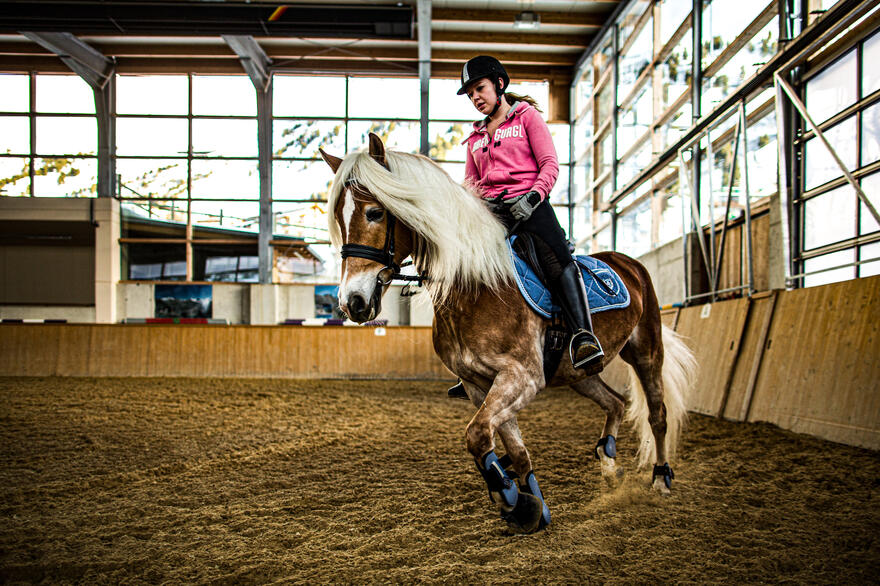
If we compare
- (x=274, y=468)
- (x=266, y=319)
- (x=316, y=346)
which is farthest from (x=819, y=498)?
(x=266, y=319)

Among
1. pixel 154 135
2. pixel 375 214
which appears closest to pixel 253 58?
pixel 154 135

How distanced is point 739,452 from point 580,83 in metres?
17.7

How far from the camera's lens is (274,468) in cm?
470

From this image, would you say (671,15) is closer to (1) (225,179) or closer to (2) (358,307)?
(2) (358,307)

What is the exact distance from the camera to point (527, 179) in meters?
3.41

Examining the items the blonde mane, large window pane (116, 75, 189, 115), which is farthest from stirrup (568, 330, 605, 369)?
large window pane (116, 75, 189, 115)

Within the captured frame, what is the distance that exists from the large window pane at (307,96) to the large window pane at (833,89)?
16.1 metres

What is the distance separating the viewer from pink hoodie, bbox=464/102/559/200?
3.31 m

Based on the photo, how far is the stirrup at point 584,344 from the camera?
317 centimetres

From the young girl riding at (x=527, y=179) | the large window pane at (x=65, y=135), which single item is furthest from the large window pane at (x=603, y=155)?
the large window pane at (x=65, y=135)

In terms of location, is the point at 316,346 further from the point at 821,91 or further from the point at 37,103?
the point at 37,103

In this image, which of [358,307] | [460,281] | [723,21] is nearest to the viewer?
[358,307]

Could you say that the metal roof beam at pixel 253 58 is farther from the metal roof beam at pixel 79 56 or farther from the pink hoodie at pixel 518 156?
the pink hoodie at pixel 518 156

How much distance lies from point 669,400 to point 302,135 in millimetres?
18534
